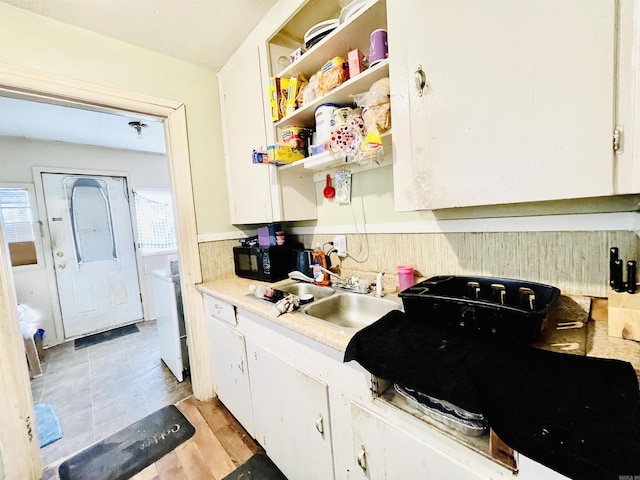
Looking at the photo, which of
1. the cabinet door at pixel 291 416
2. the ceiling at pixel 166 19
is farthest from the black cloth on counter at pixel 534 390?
the ceiling at pixel 166 19

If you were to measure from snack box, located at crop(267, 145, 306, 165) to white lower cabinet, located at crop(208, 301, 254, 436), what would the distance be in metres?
0.99

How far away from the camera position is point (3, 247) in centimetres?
134

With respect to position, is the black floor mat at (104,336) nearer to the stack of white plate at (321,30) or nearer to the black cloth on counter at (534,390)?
the black cloth on counter at (534,390)

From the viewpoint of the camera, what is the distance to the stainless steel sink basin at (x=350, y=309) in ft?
3.95

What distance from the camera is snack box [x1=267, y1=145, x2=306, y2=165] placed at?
142 centimetres

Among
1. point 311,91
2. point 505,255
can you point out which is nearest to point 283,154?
point 311,91

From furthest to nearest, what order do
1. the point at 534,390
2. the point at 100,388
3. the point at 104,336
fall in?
the point at 104,336, the point at 100,388, the point at 534,390

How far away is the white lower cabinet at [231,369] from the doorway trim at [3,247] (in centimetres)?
37

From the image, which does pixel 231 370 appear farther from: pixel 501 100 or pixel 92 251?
pixel 92 251

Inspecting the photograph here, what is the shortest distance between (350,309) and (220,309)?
82 cm

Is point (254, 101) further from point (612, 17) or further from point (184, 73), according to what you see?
point (612, 17)

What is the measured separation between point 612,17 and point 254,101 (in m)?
1.54

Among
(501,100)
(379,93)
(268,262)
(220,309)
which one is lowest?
(220,309)

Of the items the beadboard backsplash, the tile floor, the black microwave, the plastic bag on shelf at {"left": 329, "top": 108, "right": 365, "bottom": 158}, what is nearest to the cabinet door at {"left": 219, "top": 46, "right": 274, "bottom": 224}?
the black microwave
